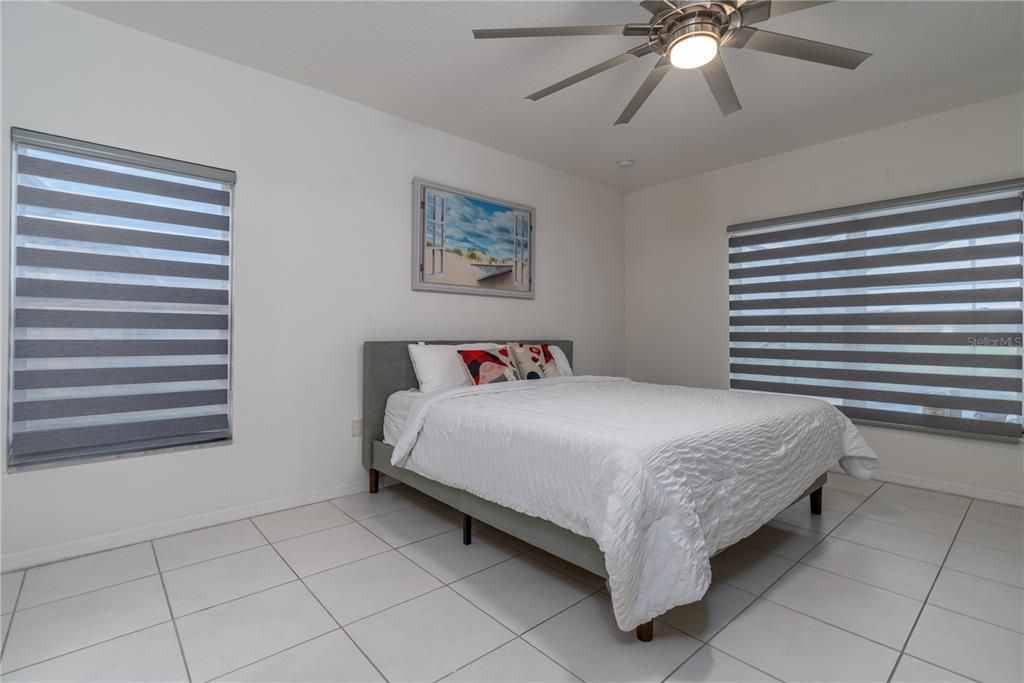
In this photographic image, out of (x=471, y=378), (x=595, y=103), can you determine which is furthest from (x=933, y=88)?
(x=471, y=378)

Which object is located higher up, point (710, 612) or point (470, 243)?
point (470, 243)

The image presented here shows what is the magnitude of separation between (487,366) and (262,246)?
1.51 metres

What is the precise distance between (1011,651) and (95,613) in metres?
3.12

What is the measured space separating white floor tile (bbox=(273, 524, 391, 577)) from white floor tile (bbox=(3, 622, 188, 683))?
0.54m

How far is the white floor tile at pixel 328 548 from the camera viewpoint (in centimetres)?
207

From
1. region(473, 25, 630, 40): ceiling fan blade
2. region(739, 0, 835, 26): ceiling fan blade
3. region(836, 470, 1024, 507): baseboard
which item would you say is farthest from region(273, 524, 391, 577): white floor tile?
region(836, 470, 1024, 507): baseboard

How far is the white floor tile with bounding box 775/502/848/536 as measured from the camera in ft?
8.14

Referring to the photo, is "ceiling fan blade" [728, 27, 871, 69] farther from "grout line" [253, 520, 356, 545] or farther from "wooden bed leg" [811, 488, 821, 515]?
"grout line" [253, 520, 356, 545]

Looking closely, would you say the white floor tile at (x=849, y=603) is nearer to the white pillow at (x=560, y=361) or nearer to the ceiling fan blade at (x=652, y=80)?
the white pillow at (x=560, y=361)

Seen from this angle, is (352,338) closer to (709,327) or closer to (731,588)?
(731,588)

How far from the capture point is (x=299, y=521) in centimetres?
256

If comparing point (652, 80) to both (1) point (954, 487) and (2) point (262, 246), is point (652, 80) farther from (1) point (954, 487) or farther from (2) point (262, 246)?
Answer: (1) point (954, 487)

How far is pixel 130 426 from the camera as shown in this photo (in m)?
2.25

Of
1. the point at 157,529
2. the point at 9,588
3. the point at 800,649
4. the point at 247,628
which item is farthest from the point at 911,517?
the point at 9,588
